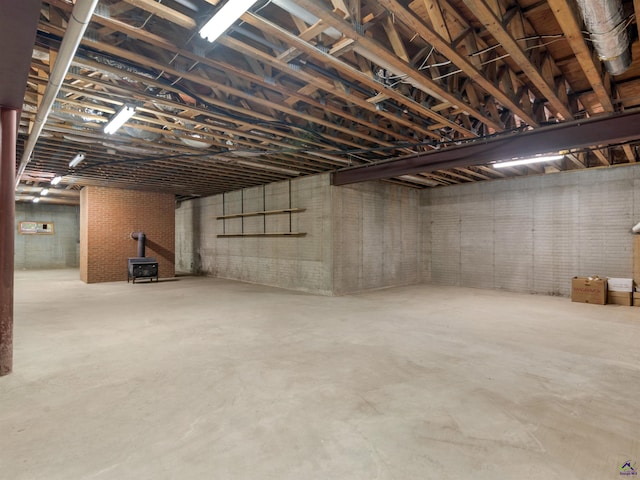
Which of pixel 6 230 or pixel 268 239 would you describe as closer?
pixel 6 230

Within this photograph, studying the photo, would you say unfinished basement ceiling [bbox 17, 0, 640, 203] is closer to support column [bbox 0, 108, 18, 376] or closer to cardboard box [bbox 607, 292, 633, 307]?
support column [bbox 0, 108, 18, 376]

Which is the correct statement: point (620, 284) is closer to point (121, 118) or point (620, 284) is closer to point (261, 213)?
point (261, 213)

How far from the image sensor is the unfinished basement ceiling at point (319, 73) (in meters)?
2.42

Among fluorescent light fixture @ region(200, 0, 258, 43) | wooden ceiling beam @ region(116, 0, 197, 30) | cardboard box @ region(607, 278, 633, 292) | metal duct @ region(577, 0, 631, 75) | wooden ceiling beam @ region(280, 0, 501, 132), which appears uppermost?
wooden ceiling beam @ region(116, 0, 197, 30)

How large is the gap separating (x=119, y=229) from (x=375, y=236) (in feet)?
26.1

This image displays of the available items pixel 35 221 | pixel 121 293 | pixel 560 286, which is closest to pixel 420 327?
pixel 560 286

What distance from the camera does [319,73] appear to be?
320cm

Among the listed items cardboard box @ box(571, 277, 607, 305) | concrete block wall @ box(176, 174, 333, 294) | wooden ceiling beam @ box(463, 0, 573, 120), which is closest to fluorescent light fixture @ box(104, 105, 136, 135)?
wooden ceiling beam @ box(463, 0, 573, 120)

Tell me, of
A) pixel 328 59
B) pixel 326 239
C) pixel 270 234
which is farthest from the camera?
pixel 270 234

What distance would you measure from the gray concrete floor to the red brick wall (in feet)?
17.2

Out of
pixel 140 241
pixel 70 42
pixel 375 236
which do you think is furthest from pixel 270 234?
pixel 70 42

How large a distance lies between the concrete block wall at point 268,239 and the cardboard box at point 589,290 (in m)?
5.11

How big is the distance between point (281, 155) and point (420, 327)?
401 centimetres

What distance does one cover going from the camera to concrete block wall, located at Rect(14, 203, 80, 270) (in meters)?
13.6
